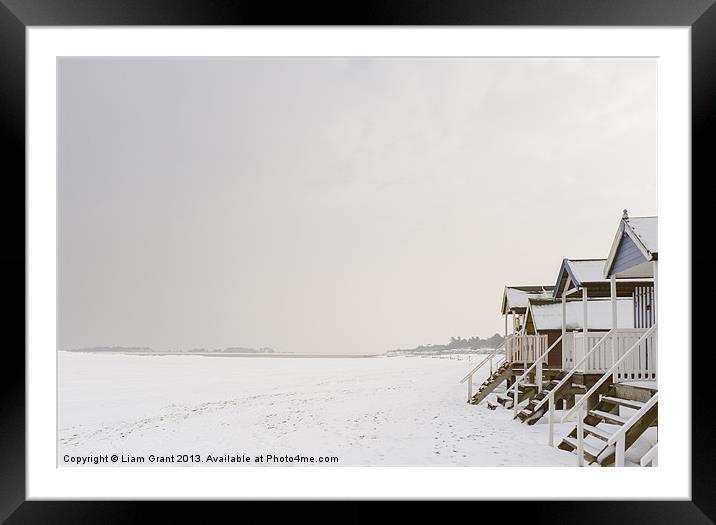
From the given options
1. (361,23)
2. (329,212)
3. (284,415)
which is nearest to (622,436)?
(361,23)

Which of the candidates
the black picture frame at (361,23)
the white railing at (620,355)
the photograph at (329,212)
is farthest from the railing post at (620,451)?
the photograph at (329,212)

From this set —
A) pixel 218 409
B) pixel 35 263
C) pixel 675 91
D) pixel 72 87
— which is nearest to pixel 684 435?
pixel 675 91

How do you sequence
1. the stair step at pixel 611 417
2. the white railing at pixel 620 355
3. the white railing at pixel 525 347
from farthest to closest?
1. the white railing at pixel 525 347
2. the white railing at pixel 620 355
3. the stair step at pixel 611 417

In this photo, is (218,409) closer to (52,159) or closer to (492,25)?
(52,159)

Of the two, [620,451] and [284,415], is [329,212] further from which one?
[620,451]

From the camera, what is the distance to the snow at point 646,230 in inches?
213

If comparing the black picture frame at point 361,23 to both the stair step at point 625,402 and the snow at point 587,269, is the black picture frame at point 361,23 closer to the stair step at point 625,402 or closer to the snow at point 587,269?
the stair step at point 625,402

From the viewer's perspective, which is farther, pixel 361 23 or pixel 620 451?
pixel 620 451

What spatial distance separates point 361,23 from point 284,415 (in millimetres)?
8313

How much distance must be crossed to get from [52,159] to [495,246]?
10185 mm

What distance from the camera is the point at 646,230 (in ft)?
18.7

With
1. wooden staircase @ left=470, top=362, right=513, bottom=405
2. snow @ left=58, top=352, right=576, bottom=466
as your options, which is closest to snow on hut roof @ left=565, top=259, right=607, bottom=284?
snow @ left=58, top=352, right=576, bottom=466

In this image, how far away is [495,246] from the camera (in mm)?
11922

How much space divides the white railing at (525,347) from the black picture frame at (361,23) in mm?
6213
